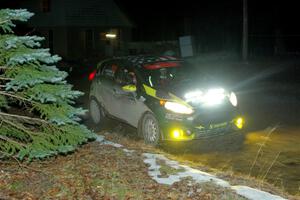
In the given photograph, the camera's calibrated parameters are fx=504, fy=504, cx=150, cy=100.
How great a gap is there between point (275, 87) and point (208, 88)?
354 inches

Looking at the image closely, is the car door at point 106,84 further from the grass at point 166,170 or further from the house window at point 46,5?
the house window at point 46,5

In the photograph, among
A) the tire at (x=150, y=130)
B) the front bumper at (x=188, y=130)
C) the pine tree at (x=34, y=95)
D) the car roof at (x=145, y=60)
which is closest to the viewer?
the pine tree at (x=34, y=95)

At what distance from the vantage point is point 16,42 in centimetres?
628

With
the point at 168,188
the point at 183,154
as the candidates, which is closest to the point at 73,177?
the point at 168,188

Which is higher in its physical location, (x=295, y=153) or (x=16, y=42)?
(x=16, y=42)

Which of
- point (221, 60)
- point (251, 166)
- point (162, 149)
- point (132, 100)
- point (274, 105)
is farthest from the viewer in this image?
point (221, 60)

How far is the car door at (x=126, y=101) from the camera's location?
10.1m

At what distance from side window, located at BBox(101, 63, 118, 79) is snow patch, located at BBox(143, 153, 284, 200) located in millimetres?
3545

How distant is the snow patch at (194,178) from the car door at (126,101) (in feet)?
6.77

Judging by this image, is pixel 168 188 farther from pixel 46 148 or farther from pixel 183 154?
pixel 183 154

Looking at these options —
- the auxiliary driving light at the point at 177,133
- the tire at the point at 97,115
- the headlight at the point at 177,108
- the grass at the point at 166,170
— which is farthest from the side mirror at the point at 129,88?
the grass at the point at 166,170

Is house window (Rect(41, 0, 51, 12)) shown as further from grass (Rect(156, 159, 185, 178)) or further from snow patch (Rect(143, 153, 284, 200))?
grass (Rect(156, 159, 185, 178))

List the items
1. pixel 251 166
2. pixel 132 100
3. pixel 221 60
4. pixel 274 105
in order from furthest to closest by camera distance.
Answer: pixel 221 60
pixel 274 105
pixel 132 100
pixel 251 166

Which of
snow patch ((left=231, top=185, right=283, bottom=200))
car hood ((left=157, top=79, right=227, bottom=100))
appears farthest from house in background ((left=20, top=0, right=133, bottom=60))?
snow patch ((left=231, top=185, right=283, bottom=200))
